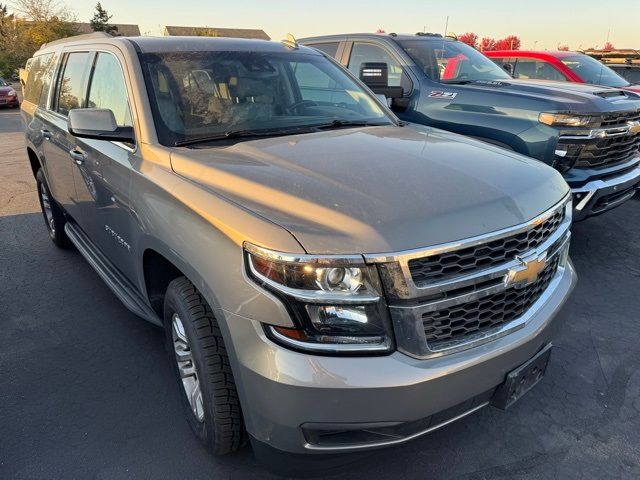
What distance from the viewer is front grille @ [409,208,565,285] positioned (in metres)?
1.76

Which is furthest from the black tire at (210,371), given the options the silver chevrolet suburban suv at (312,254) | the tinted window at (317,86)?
the tinted window at (317,86)

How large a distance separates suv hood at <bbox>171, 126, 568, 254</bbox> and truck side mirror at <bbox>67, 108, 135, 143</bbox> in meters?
0.42

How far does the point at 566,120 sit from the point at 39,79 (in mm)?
4803

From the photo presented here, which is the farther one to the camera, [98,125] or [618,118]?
[618,118]

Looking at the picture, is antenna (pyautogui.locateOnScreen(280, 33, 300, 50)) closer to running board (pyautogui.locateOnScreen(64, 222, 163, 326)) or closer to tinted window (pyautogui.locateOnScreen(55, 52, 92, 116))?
tinted window (pyautogui.locateOnScreen(55, 52, 92, 116))

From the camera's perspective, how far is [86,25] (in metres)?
65.8

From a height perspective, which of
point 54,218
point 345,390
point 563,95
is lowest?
point 54,218

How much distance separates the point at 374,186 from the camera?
203 cm

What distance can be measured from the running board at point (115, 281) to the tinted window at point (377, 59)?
3.56 meters

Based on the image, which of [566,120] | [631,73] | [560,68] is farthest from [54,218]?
[631,73]

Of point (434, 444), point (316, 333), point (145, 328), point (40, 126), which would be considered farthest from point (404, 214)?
point (40, 126)

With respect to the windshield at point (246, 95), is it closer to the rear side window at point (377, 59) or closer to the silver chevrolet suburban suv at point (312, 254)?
the silver chevrolet suburban suv at point (312, 254)

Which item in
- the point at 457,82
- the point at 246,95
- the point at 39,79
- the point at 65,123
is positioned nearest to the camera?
the point at 246,95

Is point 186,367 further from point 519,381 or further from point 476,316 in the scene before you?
point 519,381
